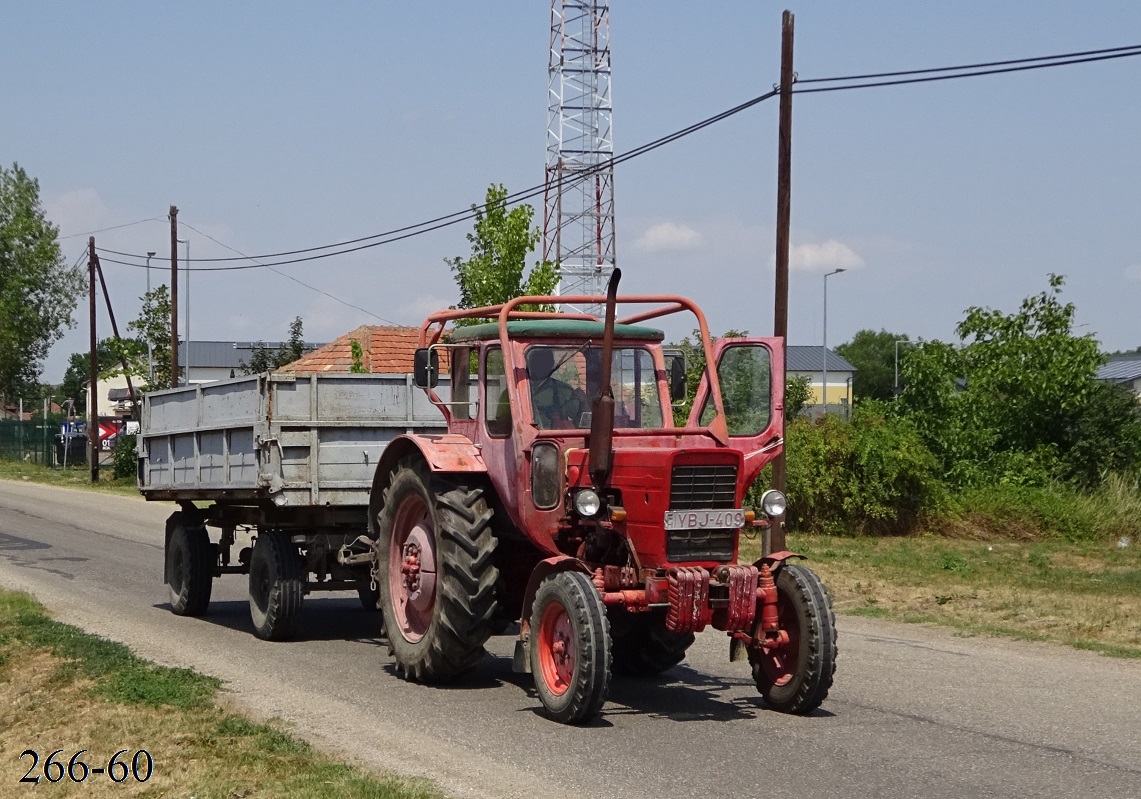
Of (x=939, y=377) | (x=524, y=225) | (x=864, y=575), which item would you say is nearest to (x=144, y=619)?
(x=864, y=575)

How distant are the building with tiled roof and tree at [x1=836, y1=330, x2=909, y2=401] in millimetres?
81860

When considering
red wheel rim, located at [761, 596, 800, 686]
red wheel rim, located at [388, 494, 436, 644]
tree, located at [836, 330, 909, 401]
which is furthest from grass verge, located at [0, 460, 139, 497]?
tree, located at [836, 330, 909, 401]

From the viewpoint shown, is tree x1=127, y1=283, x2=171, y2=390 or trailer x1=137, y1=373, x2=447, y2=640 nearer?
trailer x1=137, y1=373, x2=447, y2=640

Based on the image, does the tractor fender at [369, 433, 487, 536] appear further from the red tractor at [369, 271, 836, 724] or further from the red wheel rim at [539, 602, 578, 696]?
the red wheel rim at [539, 602, 578, 696]

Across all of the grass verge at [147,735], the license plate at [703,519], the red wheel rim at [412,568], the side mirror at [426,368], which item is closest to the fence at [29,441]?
the grass verge at [147,735]

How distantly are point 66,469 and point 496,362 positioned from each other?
51.3 metres

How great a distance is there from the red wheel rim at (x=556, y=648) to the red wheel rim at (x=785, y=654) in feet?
4.21

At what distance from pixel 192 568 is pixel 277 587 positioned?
2.24 m

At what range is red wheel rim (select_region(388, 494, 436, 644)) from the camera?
33.9 ft

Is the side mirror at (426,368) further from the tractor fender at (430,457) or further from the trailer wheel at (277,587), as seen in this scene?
the trailer wheel at (277,587)

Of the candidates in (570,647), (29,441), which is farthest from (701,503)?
(29,441)

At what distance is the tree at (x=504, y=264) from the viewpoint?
2427cm

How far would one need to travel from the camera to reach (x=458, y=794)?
22.7ft

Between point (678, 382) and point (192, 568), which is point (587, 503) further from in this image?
point (192, 568)
